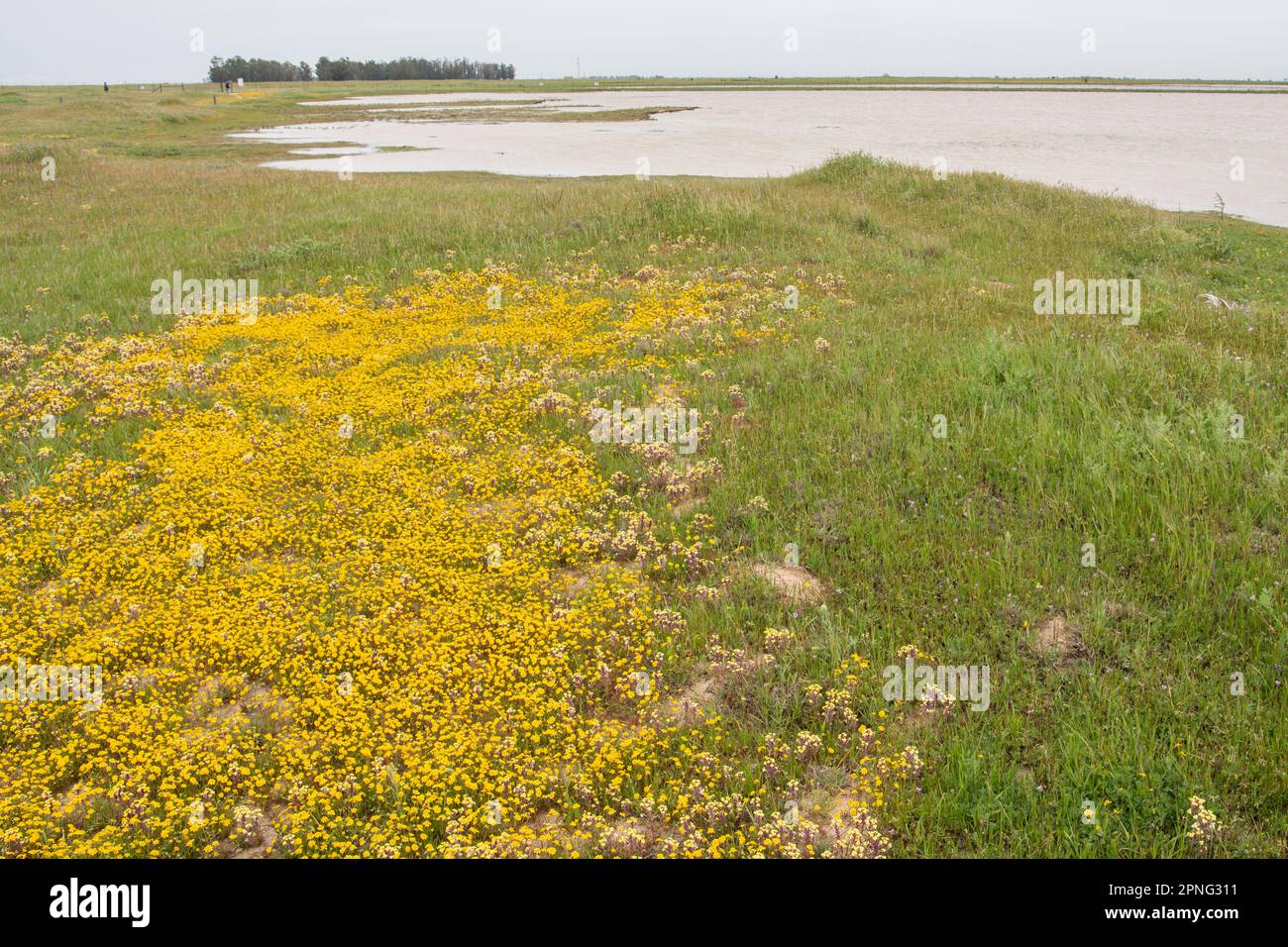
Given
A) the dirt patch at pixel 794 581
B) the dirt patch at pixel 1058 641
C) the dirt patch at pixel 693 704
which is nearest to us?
the dirt patch at pixel 693 704

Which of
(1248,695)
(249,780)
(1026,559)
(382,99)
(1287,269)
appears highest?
(382,99)

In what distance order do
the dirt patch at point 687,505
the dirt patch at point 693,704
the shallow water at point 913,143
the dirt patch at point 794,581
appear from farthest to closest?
the shallow water at point 913,143
the dirt patch at point 687,505
the dirt patch at point 794,581
the dirt patch at point 693,704

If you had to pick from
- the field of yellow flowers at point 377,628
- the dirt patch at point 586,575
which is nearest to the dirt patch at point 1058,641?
the field of yellow flowers at point 377,628

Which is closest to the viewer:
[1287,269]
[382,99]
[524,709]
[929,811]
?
[929,811]

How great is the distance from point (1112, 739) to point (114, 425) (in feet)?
46.2

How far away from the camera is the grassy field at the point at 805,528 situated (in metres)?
5.90

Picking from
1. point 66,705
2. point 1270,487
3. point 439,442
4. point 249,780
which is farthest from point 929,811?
point 439,442

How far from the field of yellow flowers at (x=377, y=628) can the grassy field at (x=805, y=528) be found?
0.18ft

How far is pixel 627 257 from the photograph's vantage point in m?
22.0

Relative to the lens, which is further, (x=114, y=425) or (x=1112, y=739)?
(x=114, y=425)

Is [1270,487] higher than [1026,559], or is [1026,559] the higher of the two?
[1270,487]

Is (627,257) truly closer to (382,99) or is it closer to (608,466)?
(608,466)

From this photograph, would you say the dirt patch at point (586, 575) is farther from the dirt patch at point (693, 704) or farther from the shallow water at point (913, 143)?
the shallow water at point (913, 143)

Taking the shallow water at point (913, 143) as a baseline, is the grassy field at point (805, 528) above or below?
below
